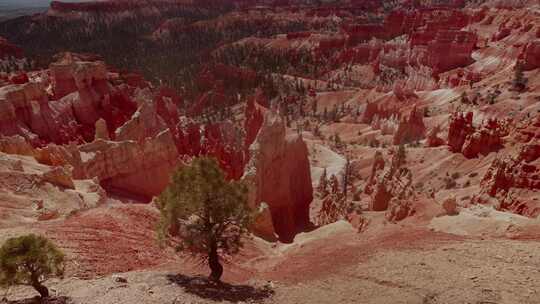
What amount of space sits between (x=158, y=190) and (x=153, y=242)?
15.0 m

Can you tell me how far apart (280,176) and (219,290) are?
17.9m

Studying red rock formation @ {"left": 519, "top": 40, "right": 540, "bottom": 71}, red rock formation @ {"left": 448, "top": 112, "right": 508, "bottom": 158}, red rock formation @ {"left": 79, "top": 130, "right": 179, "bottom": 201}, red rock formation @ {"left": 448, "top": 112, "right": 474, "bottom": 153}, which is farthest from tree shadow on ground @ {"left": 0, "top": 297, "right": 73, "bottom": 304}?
red rock formation @ {"left": 519, "top": 40, "right": 540, "bottom": 71}

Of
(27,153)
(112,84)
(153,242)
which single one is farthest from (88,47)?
(153,242)

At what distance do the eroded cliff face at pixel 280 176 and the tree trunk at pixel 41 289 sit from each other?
1497cm

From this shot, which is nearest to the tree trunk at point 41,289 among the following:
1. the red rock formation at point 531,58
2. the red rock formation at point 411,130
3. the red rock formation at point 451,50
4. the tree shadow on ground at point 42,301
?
the tree shadow on ground at point 42,301

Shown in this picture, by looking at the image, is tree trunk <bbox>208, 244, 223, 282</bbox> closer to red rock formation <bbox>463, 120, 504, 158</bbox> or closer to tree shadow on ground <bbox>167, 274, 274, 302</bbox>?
tree shadow on ground <bbox>167, 274, 274, 302</bbox>

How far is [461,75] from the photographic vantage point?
79.8m

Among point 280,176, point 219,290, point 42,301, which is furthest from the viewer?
point 280,176

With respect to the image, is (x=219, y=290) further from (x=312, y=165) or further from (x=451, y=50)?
(x=451, y=50)

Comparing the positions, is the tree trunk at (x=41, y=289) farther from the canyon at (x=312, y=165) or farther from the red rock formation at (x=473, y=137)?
the red rock formation at (x=473, y=137)

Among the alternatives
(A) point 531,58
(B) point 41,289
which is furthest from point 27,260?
(A) point 531,58

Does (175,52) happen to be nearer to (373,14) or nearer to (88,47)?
(88,47)

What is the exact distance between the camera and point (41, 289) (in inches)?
430

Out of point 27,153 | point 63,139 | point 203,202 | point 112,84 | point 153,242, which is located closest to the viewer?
point 203,202
